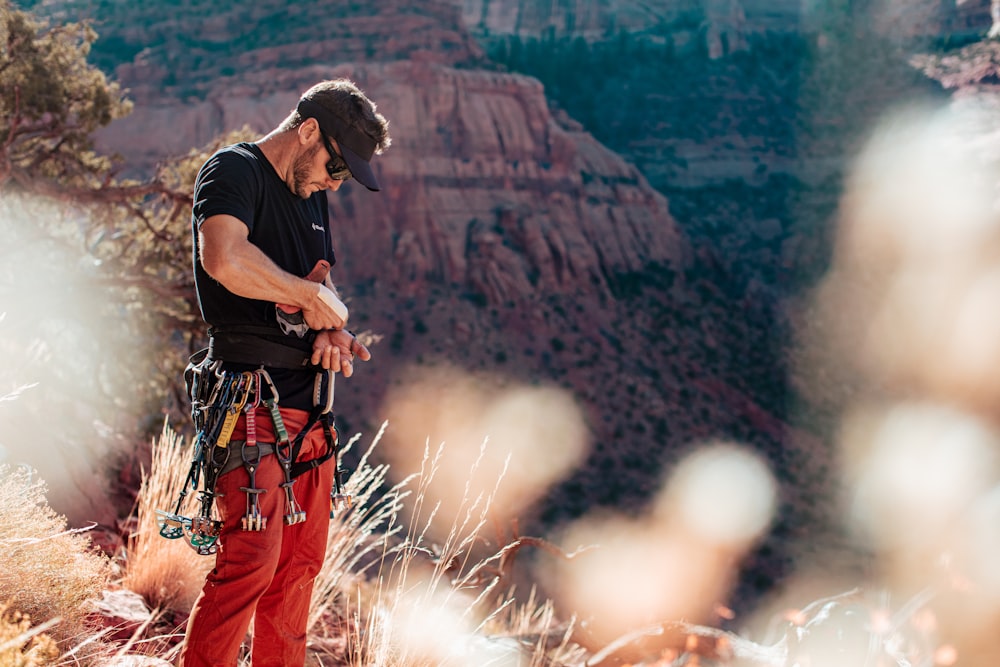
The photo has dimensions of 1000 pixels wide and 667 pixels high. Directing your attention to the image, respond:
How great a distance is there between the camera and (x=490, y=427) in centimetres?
2491

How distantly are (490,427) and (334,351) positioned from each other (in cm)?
2269

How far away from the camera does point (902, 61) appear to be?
156 ft

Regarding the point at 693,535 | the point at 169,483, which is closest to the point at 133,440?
the point at 169,483

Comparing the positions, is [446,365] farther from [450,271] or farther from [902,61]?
[902,61]

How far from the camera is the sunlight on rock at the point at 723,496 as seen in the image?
75.7 feet

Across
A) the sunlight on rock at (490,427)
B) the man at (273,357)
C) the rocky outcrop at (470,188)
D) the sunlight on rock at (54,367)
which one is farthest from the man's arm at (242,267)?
the rocky outcrop at (470,188)

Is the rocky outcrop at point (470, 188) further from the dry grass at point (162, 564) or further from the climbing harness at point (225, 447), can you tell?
the climbing harness at point (225, 447)

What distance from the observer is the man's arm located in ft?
7.14

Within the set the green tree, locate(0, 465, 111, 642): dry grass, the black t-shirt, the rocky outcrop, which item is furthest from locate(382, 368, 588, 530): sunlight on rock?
the black t-shirt

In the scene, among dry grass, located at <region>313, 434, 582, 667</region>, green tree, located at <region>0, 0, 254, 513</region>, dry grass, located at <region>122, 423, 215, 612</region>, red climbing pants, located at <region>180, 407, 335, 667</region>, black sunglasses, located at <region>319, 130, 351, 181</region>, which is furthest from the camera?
green tree, located at <region>0, 0, 254, 513</region>

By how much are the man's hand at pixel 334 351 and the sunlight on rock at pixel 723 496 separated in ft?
72.4

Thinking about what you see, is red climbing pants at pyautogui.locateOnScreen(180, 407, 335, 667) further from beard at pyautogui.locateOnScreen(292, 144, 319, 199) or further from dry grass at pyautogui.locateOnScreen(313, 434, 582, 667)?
beard at pyautogui.locateOnScreen(292, 144, 319, 199)

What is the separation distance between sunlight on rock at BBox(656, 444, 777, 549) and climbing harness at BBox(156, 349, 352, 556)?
22.1 meters

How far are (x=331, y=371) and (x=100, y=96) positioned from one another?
38.6ft
